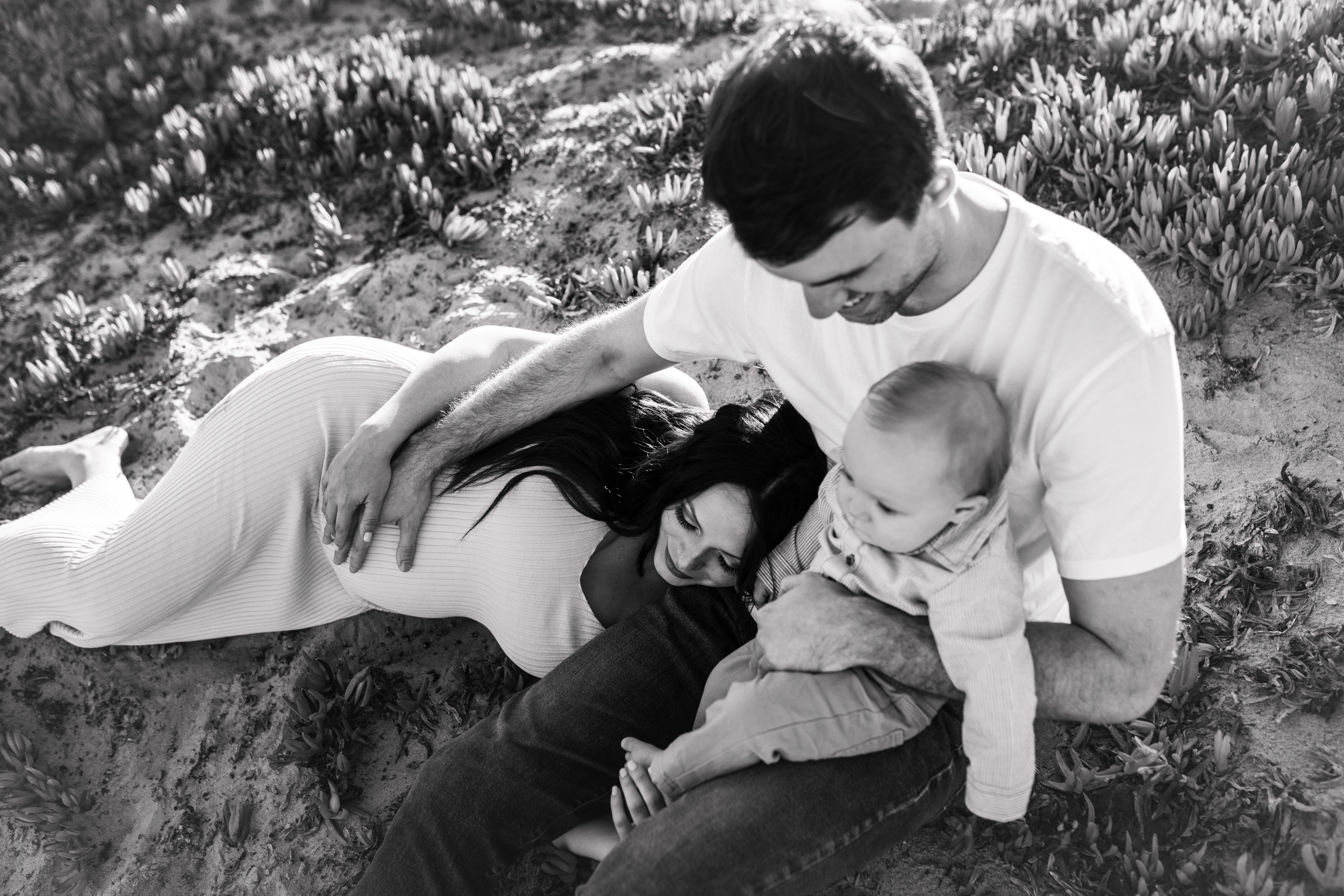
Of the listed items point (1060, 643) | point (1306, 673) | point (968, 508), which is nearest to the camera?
point (968, 508)

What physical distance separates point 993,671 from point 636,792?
3.03 ft

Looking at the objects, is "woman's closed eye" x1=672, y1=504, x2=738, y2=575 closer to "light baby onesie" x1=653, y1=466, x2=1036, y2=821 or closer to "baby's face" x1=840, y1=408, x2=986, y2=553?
"light baby onesie" x1=653, y1=466, x2=1036, y2=821

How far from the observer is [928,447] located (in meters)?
2.11

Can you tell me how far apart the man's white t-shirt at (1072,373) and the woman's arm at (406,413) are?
1.25 meters

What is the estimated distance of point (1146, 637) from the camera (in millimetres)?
2219

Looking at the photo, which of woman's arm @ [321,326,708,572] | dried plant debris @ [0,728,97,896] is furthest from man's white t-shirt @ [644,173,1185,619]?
dried plant debris @ [0,728,97,896]

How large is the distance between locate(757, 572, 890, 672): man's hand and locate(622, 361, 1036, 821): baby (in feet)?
0.10

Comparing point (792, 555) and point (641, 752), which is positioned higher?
point (792, 555)

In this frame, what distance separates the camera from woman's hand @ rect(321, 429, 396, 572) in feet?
10.1

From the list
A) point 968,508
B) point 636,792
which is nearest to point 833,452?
point 968,508

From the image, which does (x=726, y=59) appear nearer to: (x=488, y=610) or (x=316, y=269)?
(x=316, y=269)

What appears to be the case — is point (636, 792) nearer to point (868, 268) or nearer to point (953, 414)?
point (953, 414)

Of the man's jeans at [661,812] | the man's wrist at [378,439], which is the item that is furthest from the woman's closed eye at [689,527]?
the man's wrist at [378,439]

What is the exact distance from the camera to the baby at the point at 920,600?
2125 millimetres
